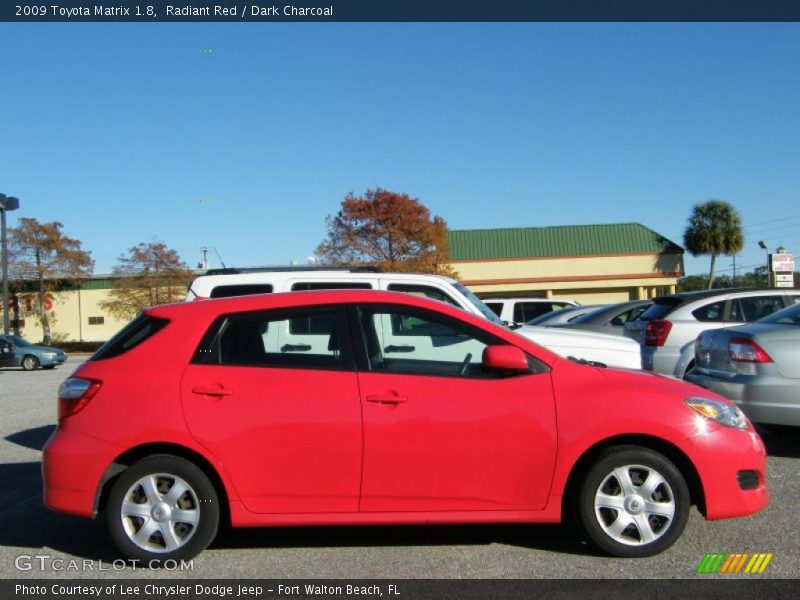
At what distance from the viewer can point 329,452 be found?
15.6 ft

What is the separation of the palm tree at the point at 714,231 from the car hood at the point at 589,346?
137ft

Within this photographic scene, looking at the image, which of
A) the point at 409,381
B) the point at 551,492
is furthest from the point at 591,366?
the point at 409,381

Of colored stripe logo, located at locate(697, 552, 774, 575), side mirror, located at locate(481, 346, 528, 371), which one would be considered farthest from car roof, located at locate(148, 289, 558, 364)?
colored stripe logo, located at locate(697, 552, 774, 575)

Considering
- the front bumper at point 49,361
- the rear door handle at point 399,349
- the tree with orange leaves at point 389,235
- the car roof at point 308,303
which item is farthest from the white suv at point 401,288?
the tree with orange leaves at point 389,235

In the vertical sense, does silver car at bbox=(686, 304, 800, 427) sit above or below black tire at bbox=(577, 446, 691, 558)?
above

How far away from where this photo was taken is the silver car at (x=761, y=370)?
22.9ft

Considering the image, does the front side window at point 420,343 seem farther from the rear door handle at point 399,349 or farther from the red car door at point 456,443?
the red car door at point 456,443

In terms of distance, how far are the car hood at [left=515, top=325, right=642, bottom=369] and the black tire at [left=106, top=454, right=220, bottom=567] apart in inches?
171

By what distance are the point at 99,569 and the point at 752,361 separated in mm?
5653

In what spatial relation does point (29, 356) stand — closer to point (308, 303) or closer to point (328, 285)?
point (328, 285)

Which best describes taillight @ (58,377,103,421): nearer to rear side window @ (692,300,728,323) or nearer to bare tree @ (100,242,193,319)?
rear side window @ (692,300,728,323)

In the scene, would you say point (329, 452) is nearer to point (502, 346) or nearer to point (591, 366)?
point (502, 346)

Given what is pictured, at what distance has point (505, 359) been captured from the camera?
15.7ft

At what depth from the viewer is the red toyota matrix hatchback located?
4.74m
